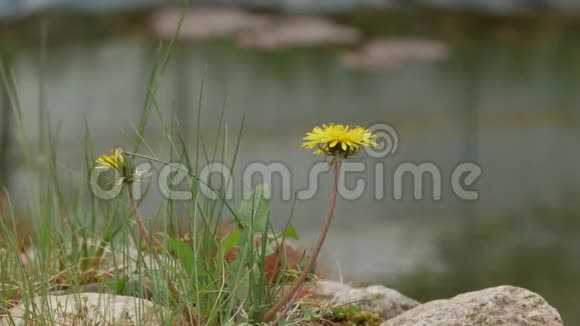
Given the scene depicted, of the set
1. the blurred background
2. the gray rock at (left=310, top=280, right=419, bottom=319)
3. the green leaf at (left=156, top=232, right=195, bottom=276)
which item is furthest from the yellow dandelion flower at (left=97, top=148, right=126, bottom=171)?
the blurred background

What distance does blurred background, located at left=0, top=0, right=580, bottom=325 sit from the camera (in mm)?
2506

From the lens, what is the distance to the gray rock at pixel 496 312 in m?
0.82

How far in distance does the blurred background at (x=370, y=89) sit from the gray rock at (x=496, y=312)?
4.93ft

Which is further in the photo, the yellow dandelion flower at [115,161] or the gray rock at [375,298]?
the gray rock at [375,298]

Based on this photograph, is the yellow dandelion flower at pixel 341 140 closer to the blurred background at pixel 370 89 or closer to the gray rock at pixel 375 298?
the gray rock at pixel 375 298

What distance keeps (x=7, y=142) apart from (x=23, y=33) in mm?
458

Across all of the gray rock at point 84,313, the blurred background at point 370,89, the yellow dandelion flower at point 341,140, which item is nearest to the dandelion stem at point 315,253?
the yellow dandelion flower at point 341,140

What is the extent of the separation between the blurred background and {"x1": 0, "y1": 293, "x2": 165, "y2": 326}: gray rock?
4.88ft

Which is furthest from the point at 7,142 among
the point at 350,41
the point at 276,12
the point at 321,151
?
the point at 321,151

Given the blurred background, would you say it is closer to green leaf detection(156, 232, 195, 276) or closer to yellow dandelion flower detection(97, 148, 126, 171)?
green leaf detection(156, 232, 195, 276)

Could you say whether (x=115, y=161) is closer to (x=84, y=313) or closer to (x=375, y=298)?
(x=84, y=313)

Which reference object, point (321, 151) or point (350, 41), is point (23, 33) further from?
point (321, 151)

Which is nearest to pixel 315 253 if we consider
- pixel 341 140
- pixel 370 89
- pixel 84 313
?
pixel 341 140

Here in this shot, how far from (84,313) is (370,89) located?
201 centimetres
